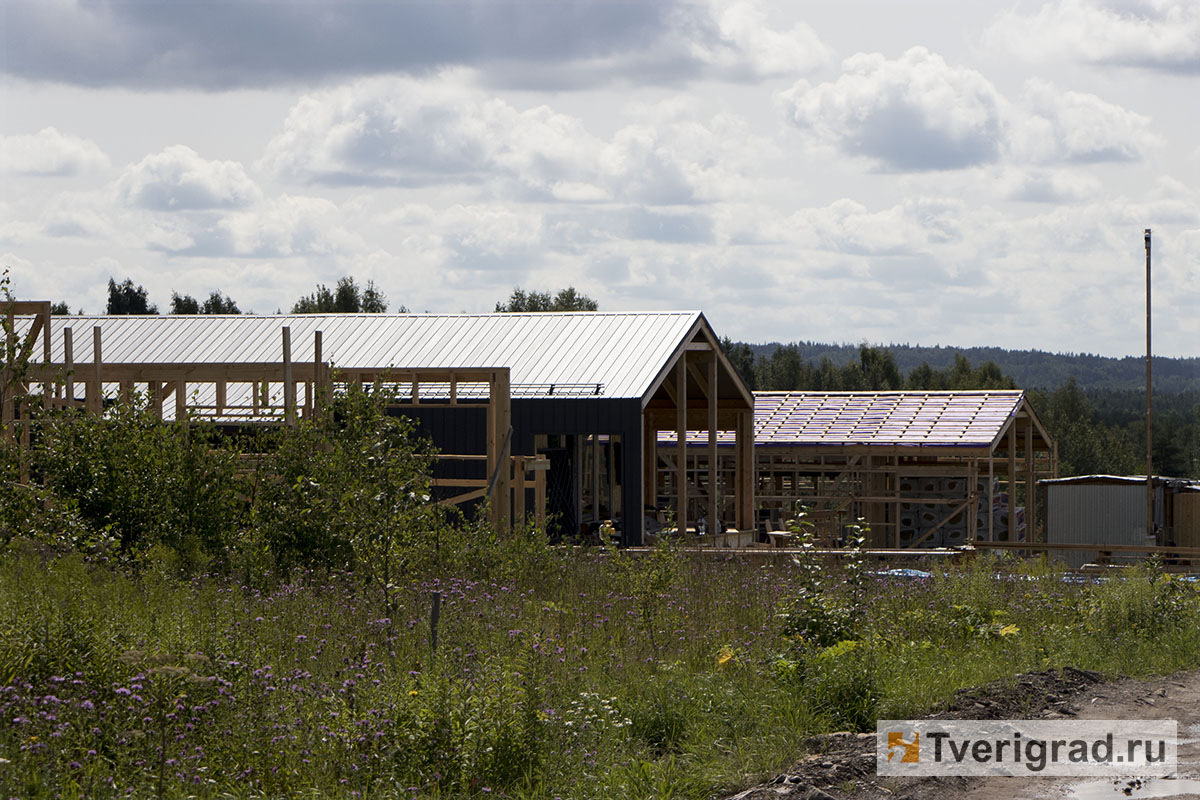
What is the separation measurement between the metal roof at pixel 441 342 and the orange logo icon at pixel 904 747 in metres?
17.2

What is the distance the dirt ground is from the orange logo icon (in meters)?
0.13

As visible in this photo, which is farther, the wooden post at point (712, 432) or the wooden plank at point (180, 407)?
the wooden post at point (712, 432)

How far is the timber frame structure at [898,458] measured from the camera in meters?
34.0

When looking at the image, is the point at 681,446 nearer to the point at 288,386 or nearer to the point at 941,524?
the point at 941,524

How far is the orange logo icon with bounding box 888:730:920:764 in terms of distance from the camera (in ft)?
26.9

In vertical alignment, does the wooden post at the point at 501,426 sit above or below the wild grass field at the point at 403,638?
above

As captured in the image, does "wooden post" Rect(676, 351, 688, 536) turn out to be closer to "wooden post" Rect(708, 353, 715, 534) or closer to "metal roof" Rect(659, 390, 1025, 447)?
"wooden post" Rect(708, 353, 715, 534)

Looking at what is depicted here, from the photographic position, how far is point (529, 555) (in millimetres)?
15617

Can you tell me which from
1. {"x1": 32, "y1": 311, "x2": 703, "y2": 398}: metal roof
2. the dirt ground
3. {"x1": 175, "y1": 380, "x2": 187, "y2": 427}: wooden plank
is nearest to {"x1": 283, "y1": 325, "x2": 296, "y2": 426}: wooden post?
{"x1": 175, "y1": 380, "x2": 187, "y2": 427}: wooden plank

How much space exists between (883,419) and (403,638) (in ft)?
88.1

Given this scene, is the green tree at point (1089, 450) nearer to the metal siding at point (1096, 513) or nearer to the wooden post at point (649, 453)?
the metal siding at point (1096, 513)

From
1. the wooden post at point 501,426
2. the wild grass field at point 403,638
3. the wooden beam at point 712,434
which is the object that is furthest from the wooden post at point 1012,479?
the wild grass field at point 403,638

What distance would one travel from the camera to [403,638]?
10.3m

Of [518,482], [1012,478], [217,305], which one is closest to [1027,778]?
[518,482]
